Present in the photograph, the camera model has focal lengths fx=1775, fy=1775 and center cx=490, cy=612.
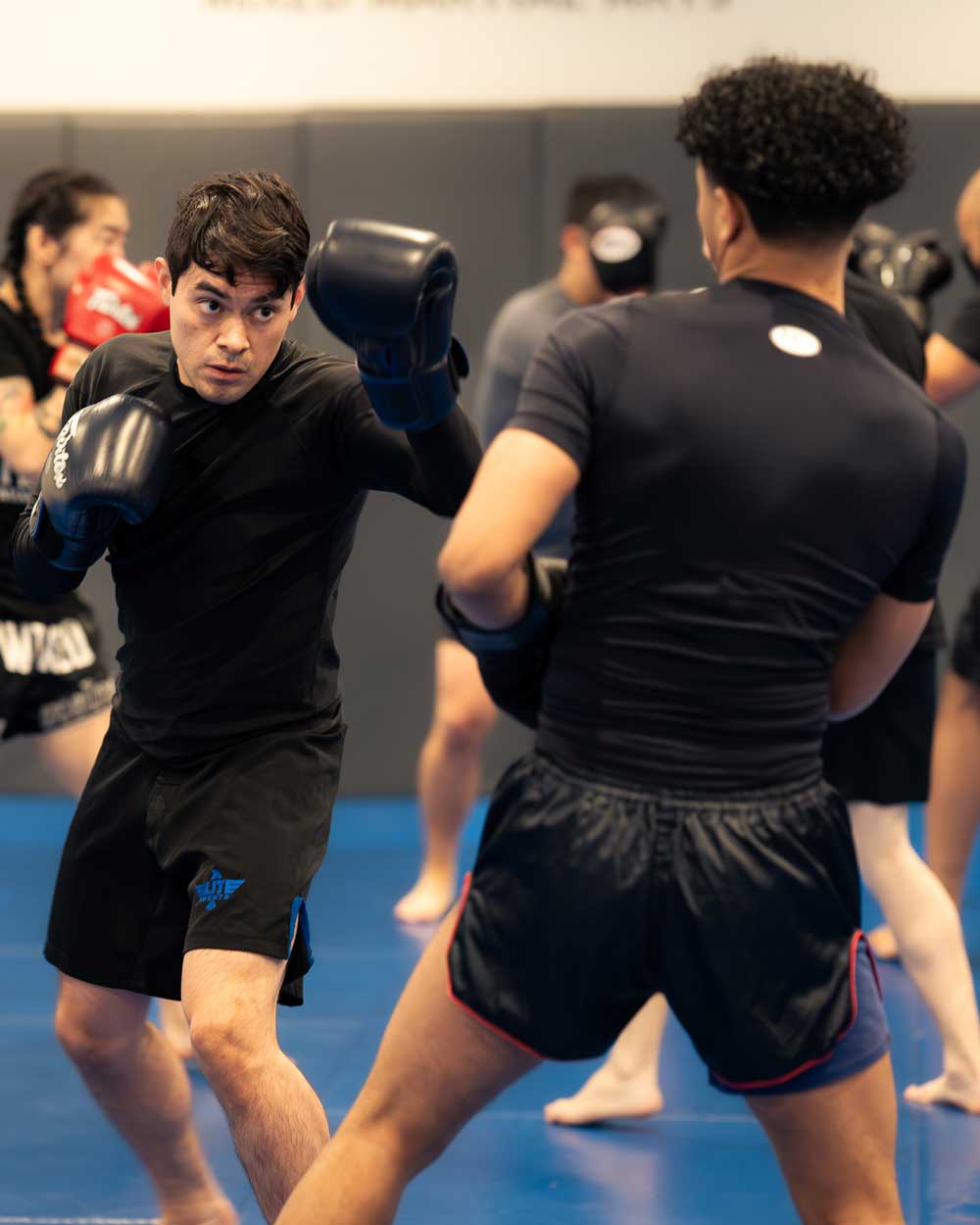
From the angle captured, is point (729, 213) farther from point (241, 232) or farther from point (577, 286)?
point (577, 286)

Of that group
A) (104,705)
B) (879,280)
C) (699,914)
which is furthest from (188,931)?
(879,280)

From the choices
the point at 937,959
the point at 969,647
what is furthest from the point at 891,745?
the point at 969,647

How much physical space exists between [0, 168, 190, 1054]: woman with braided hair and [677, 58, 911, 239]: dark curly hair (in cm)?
181

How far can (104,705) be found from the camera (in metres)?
3.39

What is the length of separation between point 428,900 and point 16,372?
169 centimetres

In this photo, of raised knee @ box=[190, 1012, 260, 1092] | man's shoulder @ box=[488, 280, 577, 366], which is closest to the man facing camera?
raised knee @ box=[190, 1012, 260, 1092]

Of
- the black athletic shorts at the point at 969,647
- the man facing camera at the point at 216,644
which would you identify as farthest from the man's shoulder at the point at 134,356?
the black athletic shorts at the point at 969,647

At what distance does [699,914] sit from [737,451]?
16.8 inches

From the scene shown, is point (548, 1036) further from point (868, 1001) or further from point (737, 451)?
point (737, 451)

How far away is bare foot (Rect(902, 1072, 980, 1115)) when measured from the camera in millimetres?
2967

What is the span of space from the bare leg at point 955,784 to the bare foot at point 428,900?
122cm

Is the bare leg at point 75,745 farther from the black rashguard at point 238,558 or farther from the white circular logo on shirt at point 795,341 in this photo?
the white circular logo on shirt at point 795,341

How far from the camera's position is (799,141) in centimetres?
161

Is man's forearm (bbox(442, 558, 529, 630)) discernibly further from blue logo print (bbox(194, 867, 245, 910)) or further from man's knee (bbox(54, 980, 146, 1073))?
man's knee (bbox(54, 980, 146, 1073))
